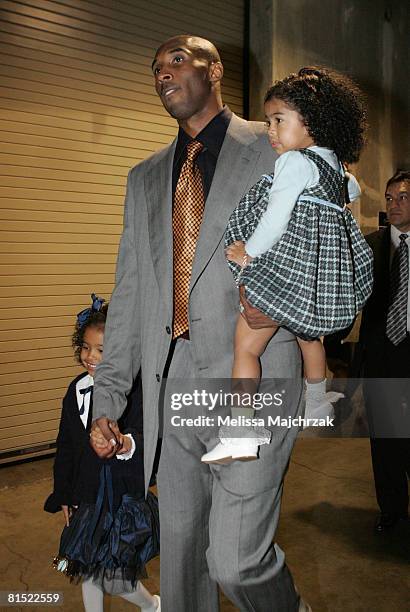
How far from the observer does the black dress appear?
93.4 inches

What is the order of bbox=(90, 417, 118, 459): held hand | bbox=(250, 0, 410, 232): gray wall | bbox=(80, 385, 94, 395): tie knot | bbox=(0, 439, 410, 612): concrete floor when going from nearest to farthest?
bbox=(90, 417, 118, 459): held hand < bbox=(80, 385, 94, 395): tie knot < bbox=(0, 439, 410, 612): concrete floor < bbox=(250, 0, 410, 232): gray wall

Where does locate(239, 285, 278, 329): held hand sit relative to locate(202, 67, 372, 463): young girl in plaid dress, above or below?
below

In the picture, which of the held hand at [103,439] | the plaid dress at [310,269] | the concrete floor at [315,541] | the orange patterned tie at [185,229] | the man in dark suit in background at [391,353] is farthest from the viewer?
the man in dark suit in background at [391,353]

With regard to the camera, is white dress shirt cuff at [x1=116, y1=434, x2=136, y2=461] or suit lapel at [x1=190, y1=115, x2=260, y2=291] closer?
suit lapel at [x1=190, y1=115, x2=260, y2=291]

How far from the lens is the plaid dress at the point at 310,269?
1.69 meters

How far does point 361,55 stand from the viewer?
689cm

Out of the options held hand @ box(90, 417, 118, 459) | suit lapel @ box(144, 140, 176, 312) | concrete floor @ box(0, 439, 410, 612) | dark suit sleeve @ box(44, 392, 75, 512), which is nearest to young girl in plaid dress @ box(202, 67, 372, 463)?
suit lapel @ box(144, 140, 176, 312)

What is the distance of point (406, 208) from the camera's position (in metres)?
3.61

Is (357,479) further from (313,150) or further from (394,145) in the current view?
(394,145)

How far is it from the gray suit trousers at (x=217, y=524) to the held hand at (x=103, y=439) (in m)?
0.17

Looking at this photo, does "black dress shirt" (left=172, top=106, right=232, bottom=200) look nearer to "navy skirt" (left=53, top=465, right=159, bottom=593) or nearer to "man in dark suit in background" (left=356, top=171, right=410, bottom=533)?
"navy skirt" (left=53, top=465, right=159, bottom=593)

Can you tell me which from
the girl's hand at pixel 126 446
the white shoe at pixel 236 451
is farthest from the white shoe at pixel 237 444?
the girl's hand at pixel 126 446

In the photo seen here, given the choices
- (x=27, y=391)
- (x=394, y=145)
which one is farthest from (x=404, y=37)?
(x=27, y=391)

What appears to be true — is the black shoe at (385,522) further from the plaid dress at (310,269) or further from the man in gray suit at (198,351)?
the plaid dress at (310,269)
